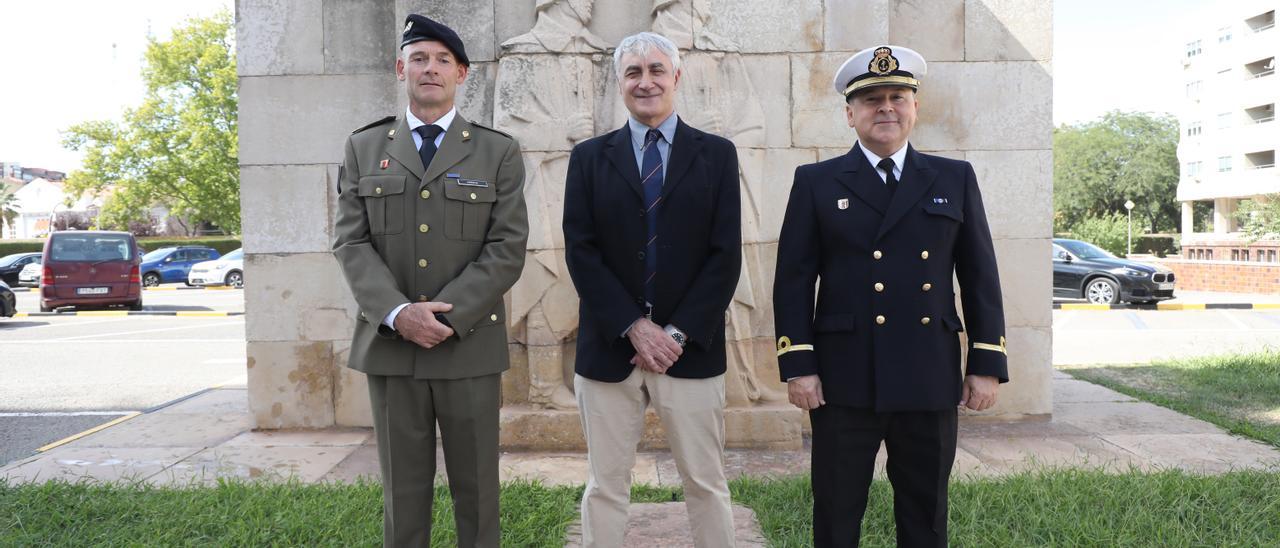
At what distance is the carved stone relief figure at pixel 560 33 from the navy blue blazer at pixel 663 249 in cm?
232

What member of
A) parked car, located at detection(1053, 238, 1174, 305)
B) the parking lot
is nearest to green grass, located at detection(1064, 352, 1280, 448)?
the parking lot

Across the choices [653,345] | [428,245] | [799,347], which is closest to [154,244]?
[428,245]

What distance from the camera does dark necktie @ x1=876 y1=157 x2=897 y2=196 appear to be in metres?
2.65

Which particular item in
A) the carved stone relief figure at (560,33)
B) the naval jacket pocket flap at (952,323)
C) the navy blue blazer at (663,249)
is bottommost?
the naval jacket pocket flap at (952,323)

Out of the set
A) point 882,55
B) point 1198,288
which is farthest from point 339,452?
Answer: point 1198,288

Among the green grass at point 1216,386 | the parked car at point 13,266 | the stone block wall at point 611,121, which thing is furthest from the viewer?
the parked car at point 13,266

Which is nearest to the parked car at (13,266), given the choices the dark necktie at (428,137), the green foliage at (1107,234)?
the dark necktie at (428,137)

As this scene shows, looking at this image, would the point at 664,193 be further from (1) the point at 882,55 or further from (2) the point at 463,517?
(2) the point at 463,517

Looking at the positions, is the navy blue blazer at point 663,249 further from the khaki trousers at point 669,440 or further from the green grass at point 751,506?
the green grass at point 751,506

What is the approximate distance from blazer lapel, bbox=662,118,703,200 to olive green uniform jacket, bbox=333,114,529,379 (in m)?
0.58

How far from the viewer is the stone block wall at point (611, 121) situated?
16.6ft

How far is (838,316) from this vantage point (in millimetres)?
2617

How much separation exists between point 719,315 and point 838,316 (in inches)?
15.3

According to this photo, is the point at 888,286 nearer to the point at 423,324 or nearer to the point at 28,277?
the point at 423,324
